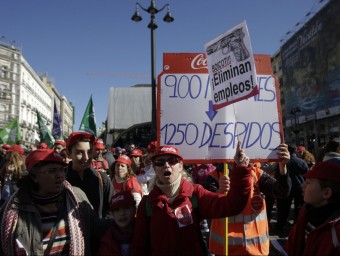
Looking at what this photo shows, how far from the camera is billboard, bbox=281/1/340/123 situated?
31281mm

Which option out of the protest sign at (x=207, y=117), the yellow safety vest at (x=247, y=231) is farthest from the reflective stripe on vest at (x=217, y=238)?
the protest sign at (x=207, y=117)

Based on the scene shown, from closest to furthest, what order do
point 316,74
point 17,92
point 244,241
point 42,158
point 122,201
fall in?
point 42,158, point 122,201, point 244,241, point 316,74, point 17,92

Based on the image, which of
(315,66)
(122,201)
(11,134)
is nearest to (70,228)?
(122,201)

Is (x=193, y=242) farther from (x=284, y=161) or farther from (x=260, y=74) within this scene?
(x=260, y=74)

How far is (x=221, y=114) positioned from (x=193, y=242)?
1.26m

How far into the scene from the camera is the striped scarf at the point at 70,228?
2.05 meters

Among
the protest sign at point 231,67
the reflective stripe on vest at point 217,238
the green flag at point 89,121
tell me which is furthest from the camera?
the green flag at point 89,121

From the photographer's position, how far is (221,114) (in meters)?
2.95

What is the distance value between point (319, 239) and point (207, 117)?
4.81 feet

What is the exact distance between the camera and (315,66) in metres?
35.1

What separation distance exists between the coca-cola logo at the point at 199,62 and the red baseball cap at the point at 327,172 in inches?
62.3

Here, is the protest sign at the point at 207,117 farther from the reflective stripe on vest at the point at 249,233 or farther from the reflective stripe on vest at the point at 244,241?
the reflective stripe on vest at the point at 244,241

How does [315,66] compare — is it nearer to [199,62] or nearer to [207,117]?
[199,62]

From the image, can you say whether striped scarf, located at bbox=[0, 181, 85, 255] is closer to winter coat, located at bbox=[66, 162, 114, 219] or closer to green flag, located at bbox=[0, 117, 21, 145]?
winter coat, located at bbox=[66, 162, 114, 219]
